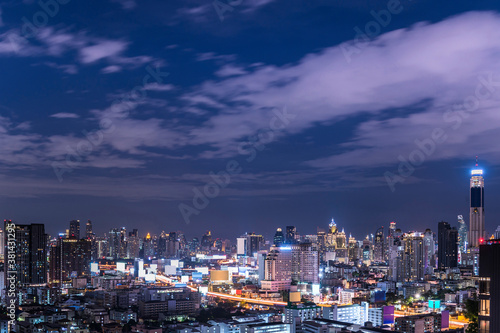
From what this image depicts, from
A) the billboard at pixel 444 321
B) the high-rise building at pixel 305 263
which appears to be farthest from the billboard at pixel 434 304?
the high-rise building at pixel 305 263

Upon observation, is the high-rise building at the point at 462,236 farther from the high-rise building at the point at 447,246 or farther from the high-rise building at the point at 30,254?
the high-rise building at the point at 30,254

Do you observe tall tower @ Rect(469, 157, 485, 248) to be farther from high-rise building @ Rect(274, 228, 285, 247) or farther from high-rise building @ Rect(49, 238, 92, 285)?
high-rise building @ Rect(49, 238, 92, 285)

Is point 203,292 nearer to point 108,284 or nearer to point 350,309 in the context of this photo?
point 108,284

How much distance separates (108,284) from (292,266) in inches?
290

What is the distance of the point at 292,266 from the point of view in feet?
71.5

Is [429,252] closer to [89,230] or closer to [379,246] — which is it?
[379,246]

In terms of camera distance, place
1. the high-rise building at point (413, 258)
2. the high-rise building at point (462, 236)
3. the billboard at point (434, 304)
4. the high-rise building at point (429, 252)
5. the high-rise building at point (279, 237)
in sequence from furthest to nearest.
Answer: the high-rise building at point (279, 237) → the high-rise building at point (462, 236) → the high-rise building at point (429, 252) → the high-rise building at point (413, 258) → the billboard at point (434, 304)

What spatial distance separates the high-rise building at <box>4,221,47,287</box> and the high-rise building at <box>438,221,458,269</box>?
63.6 ft

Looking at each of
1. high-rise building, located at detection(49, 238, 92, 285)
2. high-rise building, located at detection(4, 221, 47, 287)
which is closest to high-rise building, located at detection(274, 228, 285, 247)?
high-rise building, located at detection(49, 238, 92, 285)

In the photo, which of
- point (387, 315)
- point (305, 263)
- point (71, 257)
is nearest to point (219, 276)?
point (305, 263)

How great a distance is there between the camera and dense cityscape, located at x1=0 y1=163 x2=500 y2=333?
10.4m

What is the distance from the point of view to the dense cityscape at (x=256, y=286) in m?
10.4

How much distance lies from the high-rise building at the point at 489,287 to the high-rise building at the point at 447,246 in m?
22.9

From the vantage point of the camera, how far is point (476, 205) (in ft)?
90.5
